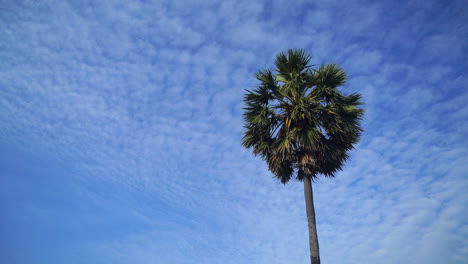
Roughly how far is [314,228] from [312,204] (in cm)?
112

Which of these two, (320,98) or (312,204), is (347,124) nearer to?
(320,98)

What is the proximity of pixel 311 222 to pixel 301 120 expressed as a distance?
16.0 feet

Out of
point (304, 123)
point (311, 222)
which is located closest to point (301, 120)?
point (304, 123)

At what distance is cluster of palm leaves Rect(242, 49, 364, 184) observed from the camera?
43.7 ft

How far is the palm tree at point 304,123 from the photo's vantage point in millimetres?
13242

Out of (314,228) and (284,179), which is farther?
(284,179)

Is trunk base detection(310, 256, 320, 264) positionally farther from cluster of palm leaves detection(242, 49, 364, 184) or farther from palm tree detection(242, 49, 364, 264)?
cluster of palm leaves detection(242, 49, 364, 184)

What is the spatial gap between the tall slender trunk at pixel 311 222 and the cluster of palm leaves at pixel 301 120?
1.95ft

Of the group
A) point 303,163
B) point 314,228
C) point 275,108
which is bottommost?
point 314,228

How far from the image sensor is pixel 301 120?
13641mm

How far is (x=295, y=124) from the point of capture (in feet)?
45.5

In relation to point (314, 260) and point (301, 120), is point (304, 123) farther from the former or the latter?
point (314, 260)

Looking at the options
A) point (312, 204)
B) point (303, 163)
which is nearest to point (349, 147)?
point (303, 163)

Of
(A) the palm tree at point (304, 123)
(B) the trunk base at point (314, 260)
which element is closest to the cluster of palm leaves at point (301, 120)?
(A) the palm tree at point (304, 123)
